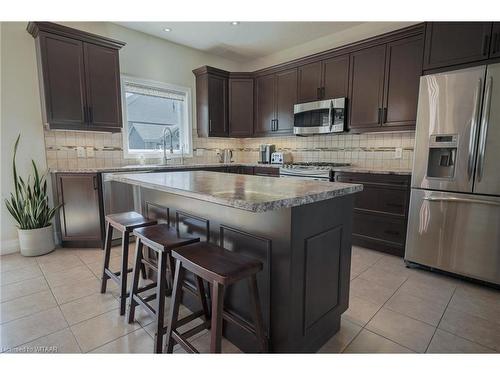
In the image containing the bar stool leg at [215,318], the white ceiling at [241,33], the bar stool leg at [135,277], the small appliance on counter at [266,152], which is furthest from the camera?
the small appliance on counter at [266,152]

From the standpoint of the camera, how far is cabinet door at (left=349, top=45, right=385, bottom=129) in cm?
324

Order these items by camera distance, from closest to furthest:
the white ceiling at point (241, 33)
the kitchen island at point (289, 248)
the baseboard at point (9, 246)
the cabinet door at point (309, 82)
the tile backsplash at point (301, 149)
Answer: the kitchen island at point (289, 248) → the baseboard at point (9, 246) → the tile backsplash at point (301, 149) → the white ceiling at point (241, 33) → the cabinet door at point (309, 82)

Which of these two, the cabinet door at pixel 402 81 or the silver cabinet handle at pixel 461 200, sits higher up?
the cabinet door at pixel 402 81

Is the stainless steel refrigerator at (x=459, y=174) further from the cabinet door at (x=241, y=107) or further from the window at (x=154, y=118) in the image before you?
the window at (x=154, y=118)

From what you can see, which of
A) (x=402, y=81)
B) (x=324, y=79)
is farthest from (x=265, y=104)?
(x=402, y=81)

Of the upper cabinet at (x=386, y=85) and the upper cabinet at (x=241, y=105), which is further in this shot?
the upper cabinet at (x=241, y=105)

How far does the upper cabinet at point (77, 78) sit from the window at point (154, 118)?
0.42m

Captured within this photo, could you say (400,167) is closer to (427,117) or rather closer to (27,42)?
(427,117)

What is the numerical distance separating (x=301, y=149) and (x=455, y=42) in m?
2.38

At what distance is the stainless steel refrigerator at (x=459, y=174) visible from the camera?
7.21ft

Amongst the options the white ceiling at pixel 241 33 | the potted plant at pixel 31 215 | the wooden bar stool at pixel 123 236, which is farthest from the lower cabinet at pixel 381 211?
the potted plant at pixel 31 215

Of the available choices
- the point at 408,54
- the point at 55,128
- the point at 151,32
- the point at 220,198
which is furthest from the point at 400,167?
the point at 55,128

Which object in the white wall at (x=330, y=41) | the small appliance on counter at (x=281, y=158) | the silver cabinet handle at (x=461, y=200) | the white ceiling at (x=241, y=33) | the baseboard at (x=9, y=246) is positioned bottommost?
the baseboard at (x=9, y=246)

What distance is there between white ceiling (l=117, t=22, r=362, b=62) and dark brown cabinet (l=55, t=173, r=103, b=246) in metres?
2.17
